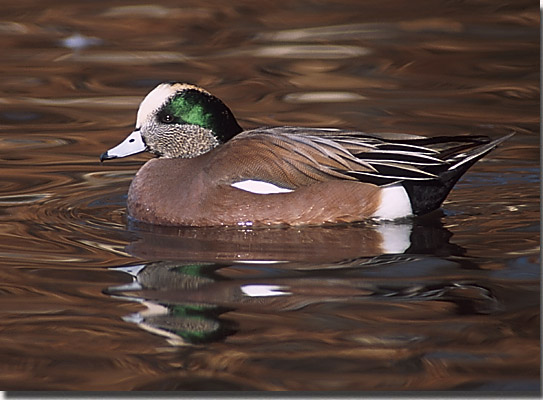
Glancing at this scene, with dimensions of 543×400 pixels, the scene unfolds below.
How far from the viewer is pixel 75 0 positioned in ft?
36.8

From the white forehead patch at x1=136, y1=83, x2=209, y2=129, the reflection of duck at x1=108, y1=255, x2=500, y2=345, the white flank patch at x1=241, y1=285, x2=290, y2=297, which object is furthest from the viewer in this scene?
the white forehead patch at x1=136, y1=83, x2=209, y2=129

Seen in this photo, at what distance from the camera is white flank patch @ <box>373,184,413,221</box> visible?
635cm

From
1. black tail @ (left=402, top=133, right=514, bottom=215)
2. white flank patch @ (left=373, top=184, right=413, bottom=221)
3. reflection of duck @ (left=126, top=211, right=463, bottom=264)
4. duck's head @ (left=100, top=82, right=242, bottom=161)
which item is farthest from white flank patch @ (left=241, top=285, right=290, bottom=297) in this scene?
duck's head @ (left=100, top=82, right=242, bottom=161)

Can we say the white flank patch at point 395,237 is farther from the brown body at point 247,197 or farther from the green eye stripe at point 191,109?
the green eye stripe at point 191,109

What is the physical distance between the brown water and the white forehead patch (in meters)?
0.55

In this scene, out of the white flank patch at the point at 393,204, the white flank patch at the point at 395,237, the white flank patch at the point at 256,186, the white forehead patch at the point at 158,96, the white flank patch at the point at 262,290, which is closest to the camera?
the white flank patch at the point at 262,290

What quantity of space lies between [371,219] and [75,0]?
5741mm

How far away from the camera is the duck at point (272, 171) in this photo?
6219 millimetres

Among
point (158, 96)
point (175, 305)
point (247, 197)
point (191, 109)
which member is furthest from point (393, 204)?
point (175, 305)

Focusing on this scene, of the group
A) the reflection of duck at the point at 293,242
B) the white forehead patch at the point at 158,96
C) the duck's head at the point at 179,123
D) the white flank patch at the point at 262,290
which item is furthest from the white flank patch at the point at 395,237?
the white forehead patch at the point at 158,96

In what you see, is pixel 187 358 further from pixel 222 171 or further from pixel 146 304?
pixel 222 171

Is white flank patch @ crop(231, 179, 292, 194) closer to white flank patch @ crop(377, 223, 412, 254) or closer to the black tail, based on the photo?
white flank patch @ crop(377, 223, 412, 254)

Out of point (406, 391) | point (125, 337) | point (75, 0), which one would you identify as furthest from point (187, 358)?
point (75, 0)

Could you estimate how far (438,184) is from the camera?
6371 millimetres
